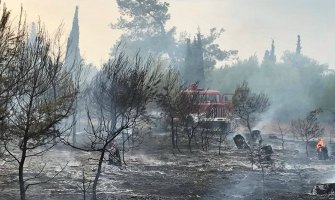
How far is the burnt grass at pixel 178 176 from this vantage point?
13.2 meters

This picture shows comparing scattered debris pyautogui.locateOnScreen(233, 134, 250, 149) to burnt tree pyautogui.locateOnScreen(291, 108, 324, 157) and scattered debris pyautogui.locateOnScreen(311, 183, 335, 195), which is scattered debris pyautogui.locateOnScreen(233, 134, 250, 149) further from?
scattered debris pyautogui.locateOnScreen(311, 183, 335, 195)

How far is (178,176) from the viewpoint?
1669 cm

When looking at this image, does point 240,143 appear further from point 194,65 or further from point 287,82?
point 287,82

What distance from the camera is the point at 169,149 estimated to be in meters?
24.5

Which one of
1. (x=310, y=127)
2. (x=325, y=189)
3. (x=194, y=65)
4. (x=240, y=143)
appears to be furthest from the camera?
(x=194, y=65)

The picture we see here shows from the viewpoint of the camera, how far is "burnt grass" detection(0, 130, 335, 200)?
43.5 feet

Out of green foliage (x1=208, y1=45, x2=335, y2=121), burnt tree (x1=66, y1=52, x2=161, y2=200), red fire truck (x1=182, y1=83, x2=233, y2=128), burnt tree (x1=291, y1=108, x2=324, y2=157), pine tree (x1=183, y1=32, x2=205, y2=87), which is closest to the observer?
burnt tree (x1=66, y1=52, x2=161, y2=200)

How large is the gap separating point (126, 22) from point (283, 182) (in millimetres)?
44060

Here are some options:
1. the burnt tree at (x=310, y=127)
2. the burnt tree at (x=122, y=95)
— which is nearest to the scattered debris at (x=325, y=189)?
the burnt tree at (x=122, y=95)

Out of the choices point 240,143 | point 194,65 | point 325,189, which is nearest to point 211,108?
point 240,143

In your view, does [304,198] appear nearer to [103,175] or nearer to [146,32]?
[103,175]

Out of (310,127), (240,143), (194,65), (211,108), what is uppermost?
(194,65)

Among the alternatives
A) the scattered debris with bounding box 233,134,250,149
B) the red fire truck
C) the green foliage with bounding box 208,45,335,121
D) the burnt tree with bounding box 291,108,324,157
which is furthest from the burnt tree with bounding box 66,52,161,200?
the green foliage with bounding box 208,45,335,121

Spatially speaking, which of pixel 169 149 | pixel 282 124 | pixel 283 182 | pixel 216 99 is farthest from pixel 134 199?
pixel 282 124
